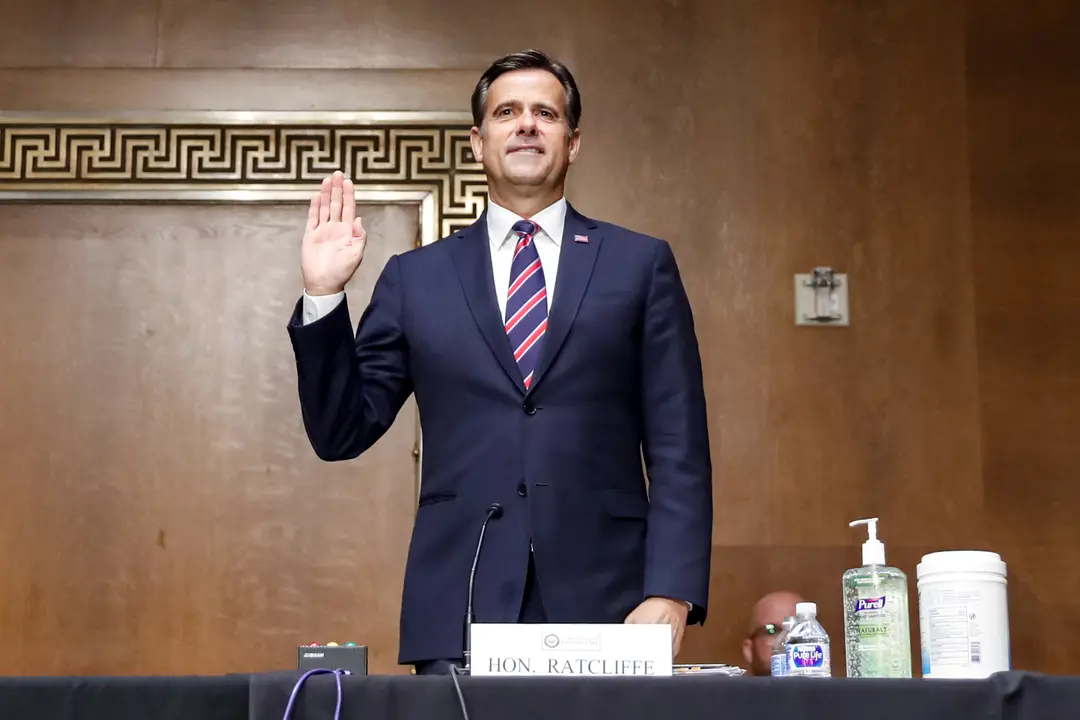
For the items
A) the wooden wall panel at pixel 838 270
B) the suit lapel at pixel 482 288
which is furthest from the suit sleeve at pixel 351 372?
the wooden wall panel at pixel 838 270

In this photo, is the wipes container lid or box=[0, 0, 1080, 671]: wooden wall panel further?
box=[0, 0, 1080, 671]: wooden wall panel

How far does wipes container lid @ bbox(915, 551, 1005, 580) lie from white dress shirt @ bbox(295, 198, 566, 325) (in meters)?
0.79

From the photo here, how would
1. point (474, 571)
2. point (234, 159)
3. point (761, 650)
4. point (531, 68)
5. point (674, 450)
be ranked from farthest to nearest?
point (234, 159), point (761, 650), point (531, 68), point (674, 450), point (474, 571)

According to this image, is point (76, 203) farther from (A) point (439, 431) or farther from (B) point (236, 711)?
→ (B) point (236, 711)

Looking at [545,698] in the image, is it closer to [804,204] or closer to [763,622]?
[763,622]

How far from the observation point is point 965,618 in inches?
66.5

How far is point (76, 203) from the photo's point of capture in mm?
3895

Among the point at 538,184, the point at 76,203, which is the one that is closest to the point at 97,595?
the point at 76,203

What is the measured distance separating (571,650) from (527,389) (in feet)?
2.32

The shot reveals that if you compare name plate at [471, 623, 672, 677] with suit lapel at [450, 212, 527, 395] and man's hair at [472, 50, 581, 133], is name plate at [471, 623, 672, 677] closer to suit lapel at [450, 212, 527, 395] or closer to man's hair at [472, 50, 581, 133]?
suit lapel at [450, 212, 527, 395]

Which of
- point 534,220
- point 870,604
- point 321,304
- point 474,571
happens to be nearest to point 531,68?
point 534,220

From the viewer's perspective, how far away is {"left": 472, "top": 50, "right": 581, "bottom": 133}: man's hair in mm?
2449

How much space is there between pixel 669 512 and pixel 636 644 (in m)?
0.58

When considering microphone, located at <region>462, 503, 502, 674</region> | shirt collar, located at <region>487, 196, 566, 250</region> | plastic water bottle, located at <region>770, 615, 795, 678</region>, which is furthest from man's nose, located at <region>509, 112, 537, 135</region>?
plastic water bottle, located at <region>770, 615, 795, 678</region>
